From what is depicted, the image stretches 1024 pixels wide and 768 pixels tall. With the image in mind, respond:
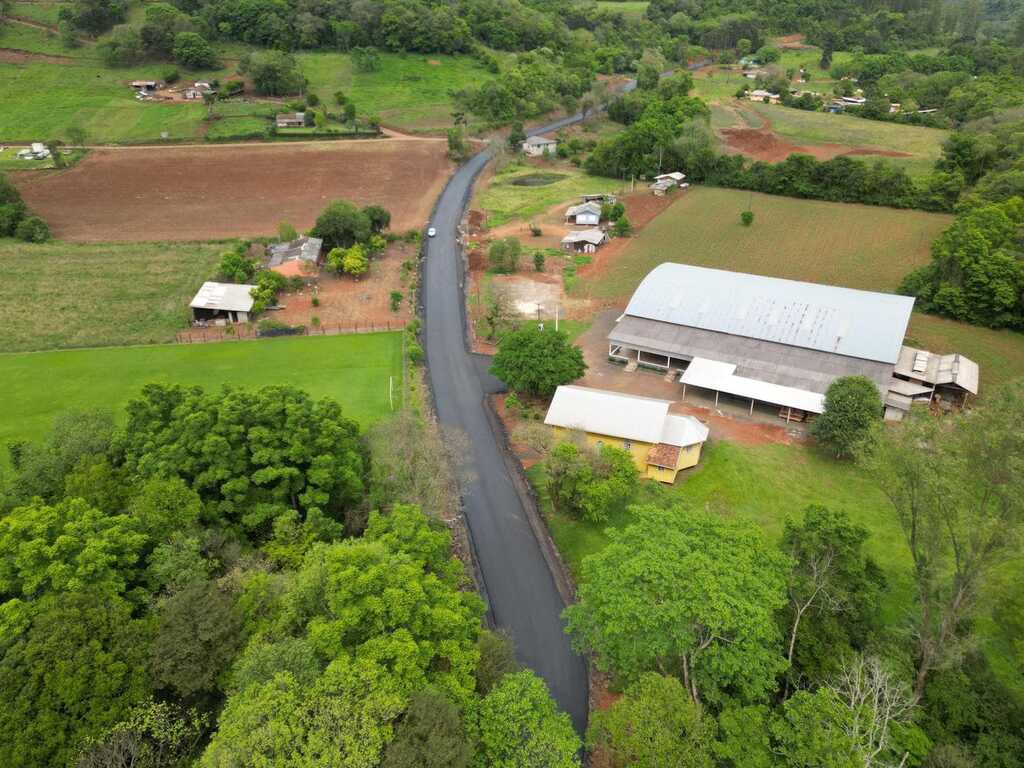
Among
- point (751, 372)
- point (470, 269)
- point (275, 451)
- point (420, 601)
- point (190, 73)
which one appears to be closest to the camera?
point (420, 601)

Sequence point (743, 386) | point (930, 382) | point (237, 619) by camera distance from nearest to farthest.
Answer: point (237, 619) < point (743, 386) < point (930, 382)

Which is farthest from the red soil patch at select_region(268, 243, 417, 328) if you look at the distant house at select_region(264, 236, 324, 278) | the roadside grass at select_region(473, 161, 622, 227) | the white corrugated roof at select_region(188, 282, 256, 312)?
the roadside grass at select_region(473, 161, 622, 227)

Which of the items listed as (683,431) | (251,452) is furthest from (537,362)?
(251,452)

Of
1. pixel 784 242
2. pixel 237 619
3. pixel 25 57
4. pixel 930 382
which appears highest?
pixel 25 57

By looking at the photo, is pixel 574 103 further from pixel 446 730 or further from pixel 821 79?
pixel 446 730

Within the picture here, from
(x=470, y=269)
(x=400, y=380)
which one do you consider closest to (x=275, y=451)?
(x=400, y=380)

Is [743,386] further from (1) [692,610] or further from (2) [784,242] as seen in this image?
(2) [784,242]
